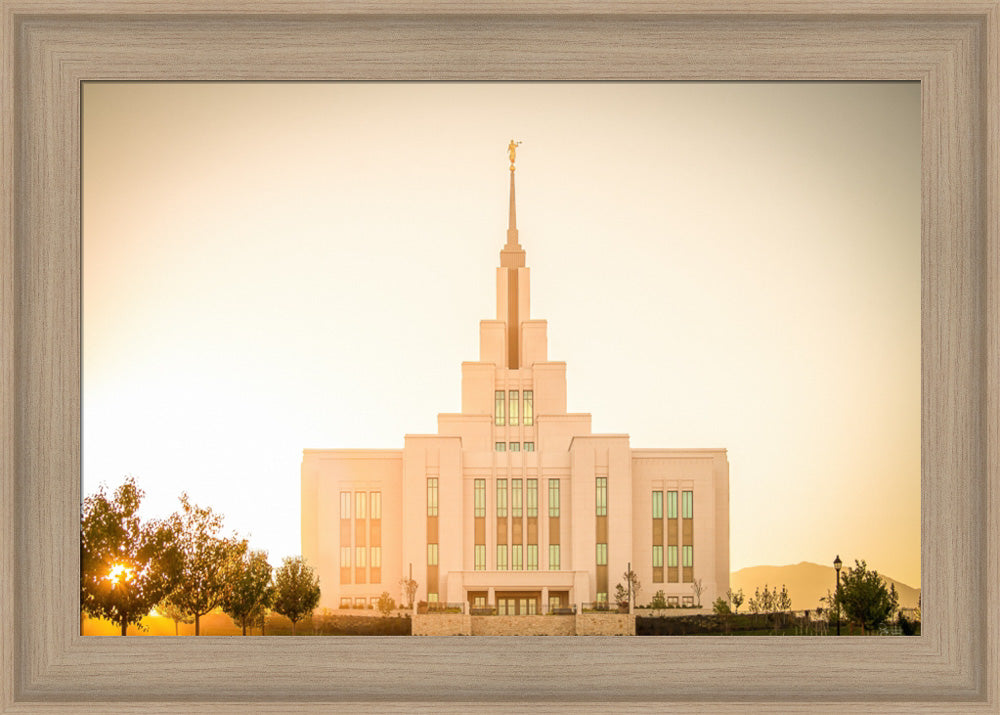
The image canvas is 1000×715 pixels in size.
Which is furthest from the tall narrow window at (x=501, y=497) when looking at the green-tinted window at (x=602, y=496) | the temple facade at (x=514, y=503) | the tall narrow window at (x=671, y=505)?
the tall narrow window at (x=671, y=505)

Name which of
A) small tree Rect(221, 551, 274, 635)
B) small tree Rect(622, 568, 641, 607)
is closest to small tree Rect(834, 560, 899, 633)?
small tree Rect(622, 568, 641, 607)

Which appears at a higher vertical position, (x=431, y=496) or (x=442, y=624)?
(x=431, y=496)

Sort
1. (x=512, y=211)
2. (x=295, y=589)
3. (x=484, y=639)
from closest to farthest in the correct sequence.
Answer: (x=484, y=639), (x=295, y=589), (x=512, y=211)

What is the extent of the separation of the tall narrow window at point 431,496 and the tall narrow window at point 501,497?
0.15 meters

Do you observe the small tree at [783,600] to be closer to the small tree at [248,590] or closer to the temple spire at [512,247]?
the temple spire at [512,247]

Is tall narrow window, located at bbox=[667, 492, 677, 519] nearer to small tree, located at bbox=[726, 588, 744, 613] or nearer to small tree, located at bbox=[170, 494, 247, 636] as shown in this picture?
small tree, located at bbox=[726, 588, 744, 613]

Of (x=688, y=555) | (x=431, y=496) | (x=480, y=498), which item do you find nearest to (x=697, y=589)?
(x=688, y=555)

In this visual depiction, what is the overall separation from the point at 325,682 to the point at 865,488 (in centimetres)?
125

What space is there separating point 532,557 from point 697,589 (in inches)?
14.7

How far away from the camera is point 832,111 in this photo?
2383mm

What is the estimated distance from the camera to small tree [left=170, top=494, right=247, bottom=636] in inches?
92.1

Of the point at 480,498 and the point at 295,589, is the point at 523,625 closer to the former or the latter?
A: the point at 480,498

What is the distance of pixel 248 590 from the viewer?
2.33 m

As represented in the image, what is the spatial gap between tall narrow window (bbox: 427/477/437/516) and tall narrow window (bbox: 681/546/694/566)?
571 millimetres
